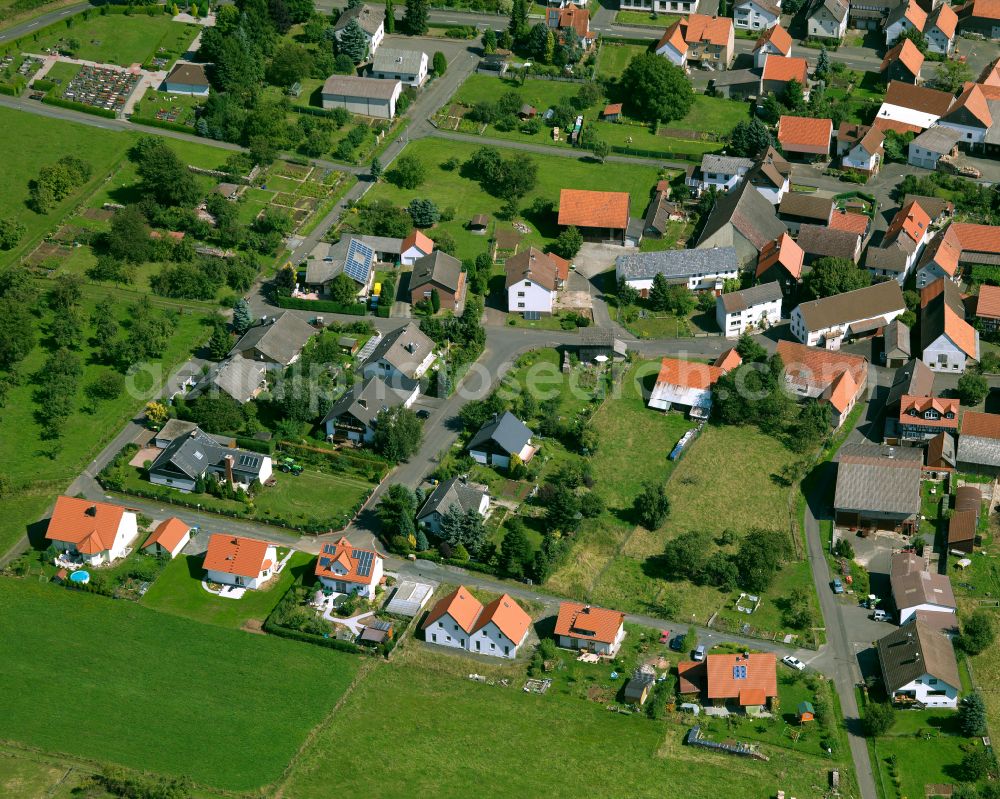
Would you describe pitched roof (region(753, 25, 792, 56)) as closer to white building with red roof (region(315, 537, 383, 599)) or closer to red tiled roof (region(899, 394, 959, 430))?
red tiled roof (region(899, 394, 959, 430))

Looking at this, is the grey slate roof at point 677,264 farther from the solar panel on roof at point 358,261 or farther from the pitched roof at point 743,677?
the pitched roof at point 743,677

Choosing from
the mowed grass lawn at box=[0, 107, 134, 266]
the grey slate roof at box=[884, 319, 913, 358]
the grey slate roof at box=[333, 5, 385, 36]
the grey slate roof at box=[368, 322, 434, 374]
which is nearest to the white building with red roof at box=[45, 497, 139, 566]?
the grey slate roof at box=[368, 322, 434, 374]

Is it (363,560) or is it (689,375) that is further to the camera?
(689,375)

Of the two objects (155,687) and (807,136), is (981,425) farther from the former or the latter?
(155,687)

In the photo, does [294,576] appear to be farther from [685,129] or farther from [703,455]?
[685,129]

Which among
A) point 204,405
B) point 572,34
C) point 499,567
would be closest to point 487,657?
point 499,567

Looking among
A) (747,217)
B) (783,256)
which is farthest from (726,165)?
(783,256)
